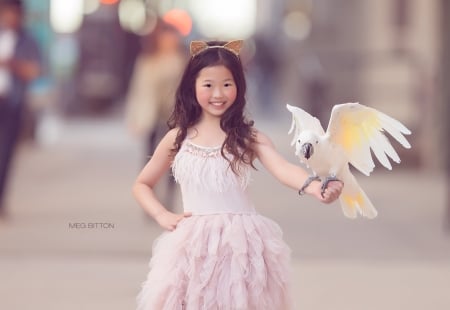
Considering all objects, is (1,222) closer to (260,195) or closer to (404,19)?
(260,195)

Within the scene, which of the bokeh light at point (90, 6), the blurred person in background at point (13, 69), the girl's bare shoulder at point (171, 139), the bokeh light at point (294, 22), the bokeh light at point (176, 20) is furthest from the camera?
the bokeh light at point (294, 22)

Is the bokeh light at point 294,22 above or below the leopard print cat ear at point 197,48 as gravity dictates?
above

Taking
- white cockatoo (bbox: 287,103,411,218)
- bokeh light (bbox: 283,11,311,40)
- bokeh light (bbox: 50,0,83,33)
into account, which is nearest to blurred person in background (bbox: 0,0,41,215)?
white cockatoo (bbox: 287,103,411,218)

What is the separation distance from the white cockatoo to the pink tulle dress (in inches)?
13.8

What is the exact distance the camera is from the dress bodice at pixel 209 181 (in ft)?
16.8

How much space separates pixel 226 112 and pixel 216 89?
0.10 m

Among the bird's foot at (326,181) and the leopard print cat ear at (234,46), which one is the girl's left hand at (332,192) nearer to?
the bird's foot at (326,181)

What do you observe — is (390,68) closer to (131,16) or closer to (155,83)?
(155,83)

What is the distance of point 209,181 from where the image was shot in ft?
16.7

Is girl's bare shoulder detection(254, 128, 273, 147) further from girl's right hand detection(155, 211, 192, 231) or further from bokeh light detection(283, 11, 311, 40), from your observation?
bokeh light detection(283, 11, 311, 40)

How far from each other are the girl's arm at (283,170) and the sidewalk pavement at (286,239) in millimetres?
1014

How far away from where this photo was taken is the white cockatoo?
15.7 ft

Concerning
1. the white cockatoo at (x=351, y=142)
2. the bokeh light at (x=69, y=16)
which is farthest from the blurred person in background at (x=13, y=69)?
the bokeh light at (x=69, y=16)

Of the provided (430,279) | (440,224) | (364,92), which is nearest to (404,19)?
(364,92)
